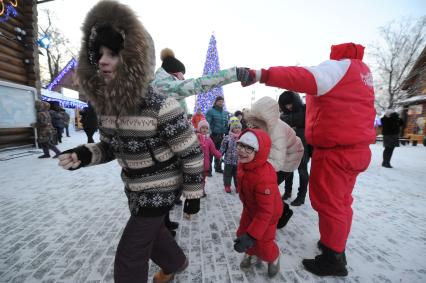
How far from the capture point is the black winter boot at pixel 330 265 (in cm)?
208

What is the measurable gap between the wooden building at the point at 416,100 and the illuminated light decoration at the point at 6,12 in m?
25.2

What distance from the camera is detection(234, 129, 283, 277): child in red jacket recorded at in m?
1.84

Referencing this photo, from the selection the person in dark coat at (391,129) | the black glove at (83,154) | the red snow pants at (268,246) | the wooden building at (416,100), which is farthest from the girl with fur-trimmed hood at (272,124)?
the wooden building at (416,100)

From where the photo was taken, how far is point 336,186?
1973mm

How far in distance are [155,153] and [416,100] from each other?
23988 mm

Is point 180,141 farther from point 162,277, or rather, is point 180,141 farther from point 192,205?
point 162,277

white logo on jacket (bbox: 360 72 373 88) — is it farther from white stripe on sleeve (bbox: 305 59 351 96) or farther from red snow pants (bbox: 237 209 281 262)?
red snow pants (bbox: 237 209 281 262)

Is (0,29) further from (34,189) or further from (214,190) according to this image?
(214,190)

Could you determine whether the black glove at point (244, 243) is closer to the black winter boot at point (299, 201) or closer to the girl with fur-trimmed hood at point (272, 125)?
the girl with fur-trimmed hood at point (272, 125)

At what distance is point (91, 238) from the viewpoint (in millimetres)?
2682

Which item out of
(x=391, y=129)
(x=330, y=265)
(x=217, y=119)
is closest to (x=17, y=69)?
(x=217, y=119)

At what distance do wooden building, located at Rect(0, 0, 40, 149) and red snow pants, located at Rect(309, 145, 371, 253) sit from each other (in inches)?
387

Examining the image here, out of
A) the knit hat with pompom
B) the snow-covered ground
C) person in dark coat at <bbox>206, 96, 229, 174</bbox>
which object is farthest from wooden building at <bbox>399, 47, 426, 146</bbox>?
the knit hat with pompom

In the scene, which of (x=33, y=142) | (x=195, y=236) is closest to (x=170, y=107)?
(x=195, y=236)
